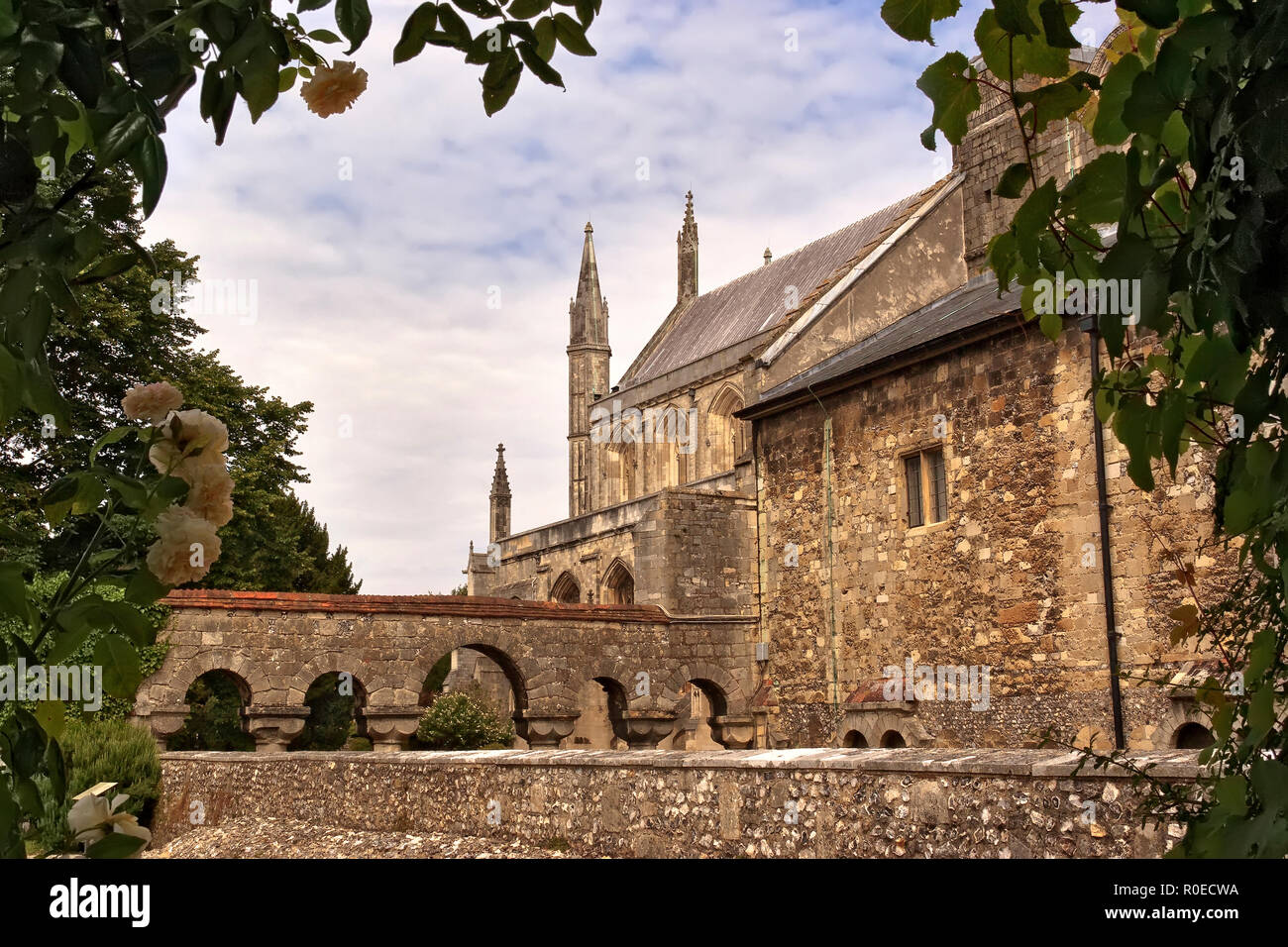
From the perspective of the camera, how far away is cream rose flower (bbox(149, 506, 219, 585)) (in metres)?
1.54

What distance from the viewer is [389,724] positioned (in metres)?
18.6

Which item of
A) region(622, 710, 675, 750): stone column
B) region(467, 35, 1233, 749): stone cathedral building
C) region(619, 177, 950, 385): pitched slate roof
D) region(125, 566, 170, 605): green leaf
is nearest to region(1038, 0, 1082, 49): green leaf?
region(125, 566, 170, 605): green leaf

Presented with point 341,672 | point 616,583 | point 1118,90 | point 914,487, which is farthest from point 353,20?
point 616,583

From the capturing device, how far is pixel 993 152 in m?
23.8

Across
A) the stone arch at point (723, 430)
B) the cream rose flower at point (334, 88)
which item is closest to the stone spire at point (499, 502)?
the stone arch at point (723, 430)

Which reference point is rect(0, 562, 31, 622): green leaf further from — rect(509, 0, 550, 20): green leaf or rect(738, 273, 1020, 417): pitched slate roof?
rect(738, 273, 1020, 417): pitched slate roof

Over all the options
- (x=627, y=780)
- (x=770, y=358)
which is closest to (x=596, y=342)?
(x=770, y=358)

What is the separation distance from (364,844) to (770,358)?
1625 centimetres

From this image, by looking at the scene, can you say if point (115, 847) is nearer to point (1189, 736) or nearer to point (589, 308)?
point (1189, 736)

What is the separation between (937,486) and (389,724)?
30.1 feet

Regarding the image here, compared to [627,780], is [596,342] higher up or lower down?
higher up

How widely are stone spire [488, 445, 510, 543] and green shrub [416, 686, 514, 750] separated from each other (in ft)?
55.5
